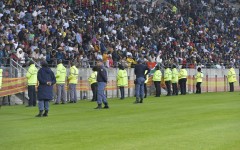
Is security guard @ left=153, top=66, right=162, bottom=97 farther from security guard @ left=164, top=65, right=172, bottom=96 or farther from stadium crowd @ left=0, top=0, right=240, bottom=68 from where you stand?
stadium crowd @ left=0, top=0, right=240, bottom=68

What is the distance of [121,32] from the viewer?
1620 inches

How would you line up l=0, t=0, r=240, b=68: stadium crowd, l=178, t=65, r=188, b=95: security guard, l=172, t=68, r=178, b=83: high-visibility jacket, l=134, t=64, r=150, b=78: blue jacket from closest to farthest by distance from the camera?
1. l=134, t=64, r=150, b=78: blue jacket
2. l=0, t=0, r=240, b=68: stadium crowd
3. l=172, t=68, r=178, b=83: high-visibility jacket
4. l=178, t=65, r=188, b=95: security guard

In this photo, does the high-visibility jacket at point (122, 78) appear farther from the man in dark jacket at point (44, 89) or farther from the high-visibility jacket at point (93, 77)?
the man in dark jacket at point (44, 89)

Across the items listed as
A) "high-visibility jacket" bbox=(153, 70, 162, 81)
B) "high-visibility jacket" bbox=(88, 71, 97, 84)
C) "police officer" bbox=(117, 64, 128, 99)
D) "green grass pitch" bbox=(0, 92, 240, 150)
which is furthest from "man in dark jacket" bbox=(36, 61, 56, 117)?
"high-visibility jacket" bbox=(153, 70, 162, 81)

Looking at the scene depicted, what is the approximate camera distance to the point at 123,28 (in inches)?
1670

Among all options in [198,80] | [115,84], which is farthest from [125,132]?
[198,80]

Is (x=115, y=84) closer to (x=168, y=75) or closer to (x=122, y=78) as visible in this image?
(x=122, y=78)

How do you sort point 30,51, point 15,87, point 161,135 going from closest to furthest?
point 161,135, point 15,87, point 30,51

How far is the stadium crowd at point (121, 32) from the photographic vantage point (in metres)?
31.7

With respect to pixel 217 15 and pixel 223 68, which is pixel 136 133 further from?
pixel 217 15

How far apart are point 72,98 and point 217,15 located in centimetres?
3145

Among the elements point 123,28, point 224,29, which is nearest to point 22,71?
point 123,28

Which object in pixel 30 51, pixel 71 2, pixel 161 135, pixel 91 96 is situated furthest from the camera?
pixel 71 2

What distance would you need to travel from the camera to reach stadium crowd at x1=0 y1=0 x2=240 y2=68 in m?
31.7
